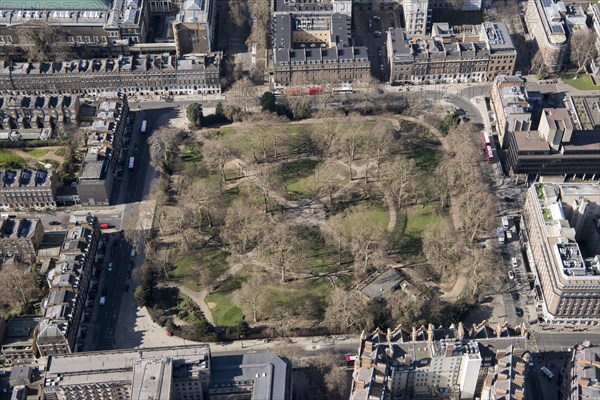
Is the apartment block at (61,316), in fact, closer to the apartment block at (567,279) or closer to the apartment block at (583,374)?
the apartment block at (583,374)

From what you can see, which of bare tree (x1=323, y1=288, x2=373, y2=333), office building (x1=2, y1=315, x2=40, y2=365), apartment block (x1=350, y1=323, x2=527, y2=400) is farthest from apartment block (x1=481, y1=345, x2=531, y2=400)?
office building (x1=2, y1=315, x2=40, y2=365)

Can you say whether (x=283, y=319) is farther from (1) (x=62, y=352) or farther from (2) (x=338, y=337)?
(1) (x=62, y=352)

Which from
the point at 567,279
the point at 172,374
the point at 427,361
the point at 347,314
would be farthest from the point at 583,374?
the point at 172,374

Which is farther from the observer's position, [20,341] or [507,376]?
[20,341]

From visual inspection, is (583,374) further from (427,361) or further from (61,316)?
(61,316)

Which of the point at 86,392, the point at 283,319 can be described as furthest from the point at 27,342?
the point at 283,319

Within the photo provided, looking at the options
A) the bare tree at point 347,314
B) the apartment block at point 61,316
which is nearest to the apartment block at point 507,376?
the bare tree at point 347,314
